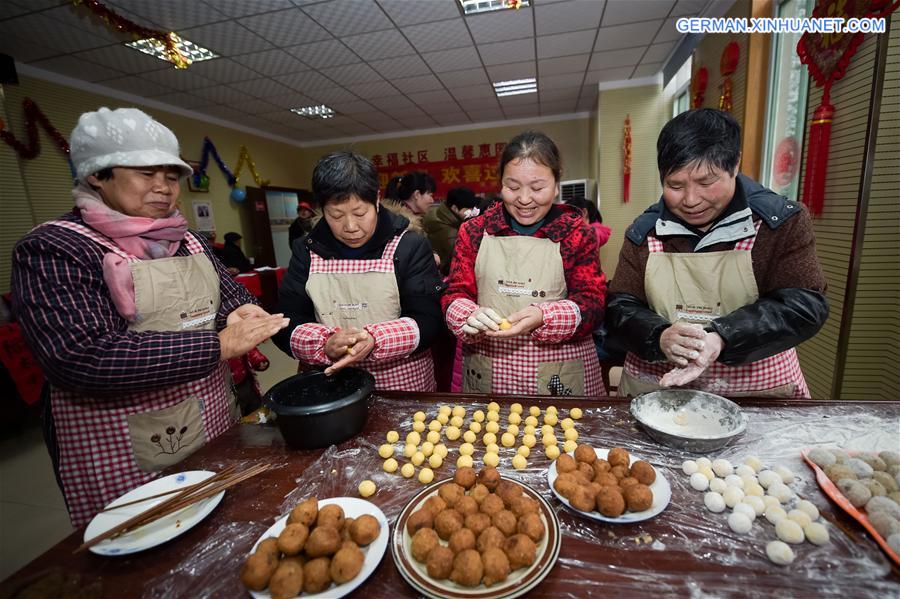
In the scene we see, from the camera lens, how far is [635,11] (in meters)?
4.63

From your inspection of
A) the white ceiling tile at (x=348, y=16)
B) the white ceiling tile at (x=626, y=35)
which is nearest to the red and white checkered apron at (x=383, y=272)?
the white ceiling tile at (x=348, y=16)

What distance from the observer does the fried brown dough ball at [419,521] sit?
0.90 metres

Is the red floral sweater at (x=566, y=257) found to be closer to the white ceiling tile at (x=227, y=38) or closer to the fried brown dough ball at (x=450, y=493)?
the fried brown dough ball at (x=450, y=493)

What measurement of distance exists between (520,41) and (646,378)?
16.6 feet

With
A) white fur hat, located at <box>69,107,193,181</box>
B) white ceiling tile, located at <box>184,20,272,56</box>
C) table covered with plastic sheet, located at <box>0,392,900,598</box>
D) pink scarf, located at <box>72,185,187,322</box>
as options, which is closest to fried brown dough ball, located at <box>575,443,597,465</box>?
table covered with plastic sheet, located at <box>0,392,900,598</box>

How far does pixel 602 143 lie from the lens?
7.54 m

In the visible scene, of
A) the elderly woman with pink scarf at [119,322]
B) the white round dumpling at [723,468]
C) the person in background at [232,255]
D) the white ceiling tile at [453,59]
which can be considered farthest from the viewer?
the person in background at [232,255]

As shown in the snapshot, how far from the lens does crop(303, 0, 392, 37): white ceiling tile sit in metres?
4.07

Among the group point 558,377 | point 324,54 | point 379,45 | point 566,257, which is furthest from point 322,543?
point 324,54

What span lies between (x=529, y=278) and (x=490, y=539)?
3.92ft

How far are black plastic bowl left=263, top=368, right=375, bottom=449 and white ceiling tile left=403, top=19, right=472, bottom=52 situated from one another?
182 inches

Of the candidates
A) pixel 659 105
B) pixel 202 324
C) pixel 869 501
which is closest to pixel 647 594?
pixel 869 501

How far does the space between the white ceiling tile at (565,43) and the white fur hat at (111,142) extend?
5.14 m

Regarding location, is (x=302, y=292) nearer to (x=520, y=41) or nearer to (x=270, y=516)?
(x=270, y=516)
